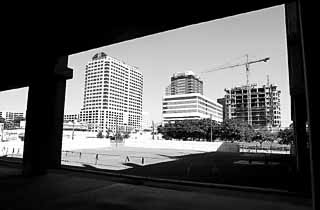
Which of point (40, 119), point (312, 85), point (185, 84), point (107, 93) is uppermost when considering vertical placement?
point (185, 84)

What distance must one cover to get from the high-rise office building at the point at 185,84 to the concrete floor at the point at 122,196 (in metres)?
151

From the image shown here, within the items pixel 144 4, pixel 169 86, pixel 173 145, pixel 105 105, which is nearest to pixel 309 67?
pixel 144 4

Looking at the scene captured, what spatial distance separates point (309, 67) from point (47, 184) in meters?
7.03

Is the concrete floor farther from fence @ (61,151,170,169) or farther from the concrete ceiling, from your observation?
fence @ (61,151,170,169)

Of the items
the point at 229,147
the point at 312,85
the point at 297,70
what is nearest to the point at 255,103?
the point at 229,147

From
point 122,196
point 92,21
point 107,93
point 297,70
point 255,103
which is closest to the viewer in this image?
point 92,21

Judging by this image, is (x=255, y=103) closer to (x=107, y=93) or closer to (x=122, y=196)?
(x=107, y=93)

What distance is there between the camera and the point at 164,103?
119 metres

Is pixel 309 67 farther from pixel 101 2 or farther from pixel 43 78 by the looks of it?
pixel 43 78

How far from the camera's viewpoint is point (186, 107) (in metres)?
114

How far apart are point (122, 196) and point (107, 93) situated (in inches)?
3827

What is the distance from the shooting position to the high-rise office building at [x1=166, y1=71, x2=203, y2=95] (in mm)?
158000

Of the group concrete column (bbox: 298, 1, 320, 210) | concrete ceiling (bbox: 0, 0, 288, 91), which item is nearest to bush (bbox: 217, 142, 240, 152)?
concrete ceiling (bbox: 0, 0, 288, 91)

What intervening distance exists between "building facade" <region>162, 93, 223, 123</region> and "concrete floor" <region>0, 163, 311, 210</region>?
102663 millimetres
